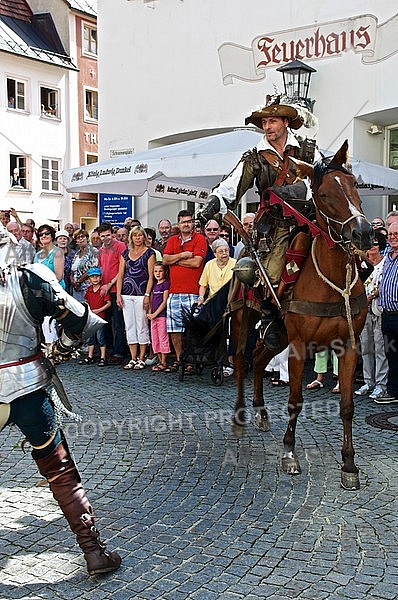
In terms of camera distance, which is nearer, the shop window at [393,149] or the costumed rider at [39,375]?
the costumed rider at [39,375]

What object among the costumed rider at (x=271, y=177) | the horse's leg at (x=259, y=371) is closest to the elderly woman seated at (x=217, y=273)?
the horse's leg at (x=259, y=371)

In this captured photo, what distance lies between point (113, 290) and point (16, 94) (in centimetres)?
2049

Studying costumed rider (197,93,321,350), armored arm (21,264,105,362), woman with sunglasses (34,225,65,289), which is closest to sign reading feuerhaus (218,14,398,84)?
woman with sunglasses (34,225,65,289)

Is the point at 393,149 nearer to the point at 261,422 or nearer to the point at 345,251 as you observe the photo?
the point at 261,422

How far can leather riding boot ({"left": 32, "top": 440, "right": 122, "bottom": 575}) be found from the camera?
11.9ft

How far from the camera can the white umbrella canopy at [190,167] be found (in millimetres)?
8023

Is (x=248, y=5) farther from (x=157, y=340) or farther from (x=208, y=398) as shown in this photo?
(x=208, y=398)

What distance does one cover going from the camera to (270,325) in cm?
589

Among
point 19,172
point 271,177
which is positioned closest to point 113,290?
point 271,177

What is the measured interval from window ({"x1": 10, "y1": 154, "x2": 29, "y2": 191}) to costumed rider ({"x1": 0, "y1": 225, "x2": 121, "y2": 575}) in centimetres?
2462

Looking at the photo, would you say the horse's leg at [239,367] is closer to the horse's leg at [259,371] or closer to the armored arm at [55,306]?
the horse's leg at [259,371]

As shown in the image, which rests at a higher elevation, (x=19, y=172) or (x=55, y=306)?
(x=19, y=172)

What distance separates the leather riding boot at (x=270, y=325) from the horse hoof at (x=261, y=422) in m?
0.79

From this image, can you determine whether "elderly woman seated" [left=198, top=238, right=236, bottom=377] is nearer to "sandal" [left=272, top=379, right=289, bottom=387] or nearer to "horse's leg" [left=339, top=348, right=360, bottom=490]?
"sandal" [left=272, top=379, right=289, bottom=387]
